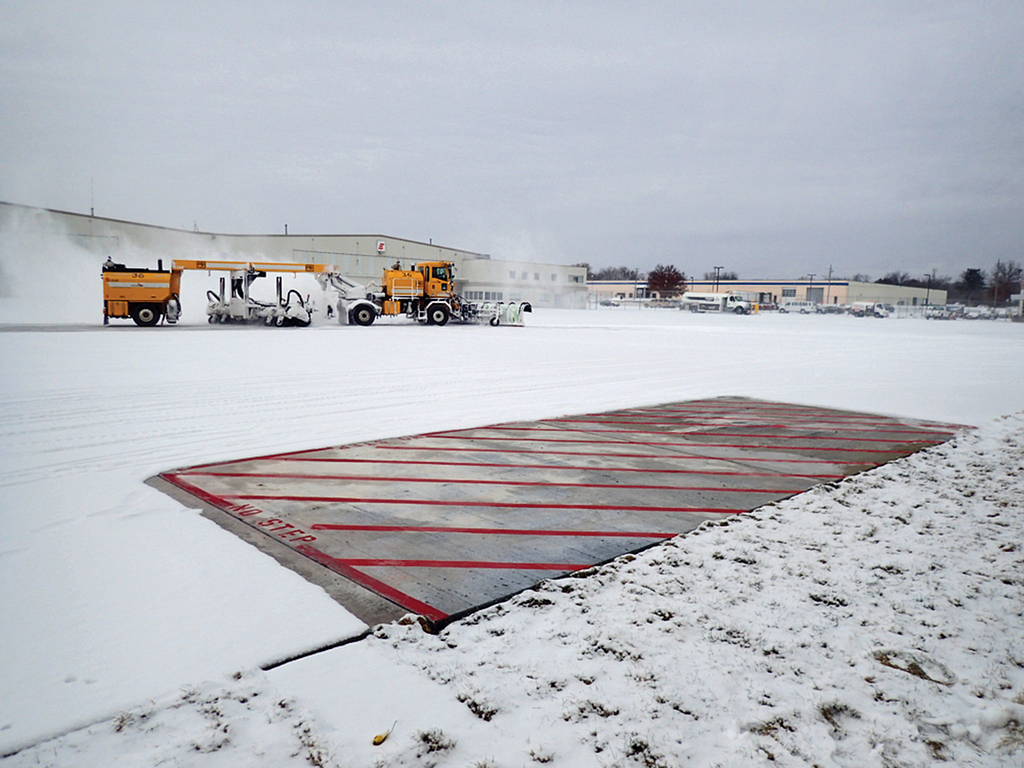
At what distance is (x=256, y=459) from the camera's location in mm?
6148

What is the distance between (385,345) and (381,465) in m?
12.9

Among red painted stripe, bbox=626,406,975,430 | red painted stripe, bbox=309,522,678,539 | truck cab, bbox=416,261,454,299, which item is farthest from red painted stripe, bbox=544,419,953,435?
truck cab, bbox=416,261,454,299

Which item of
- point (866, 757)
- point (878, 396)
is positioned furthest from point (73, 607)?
point (878, 396)

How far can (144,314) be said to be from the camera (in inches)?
920

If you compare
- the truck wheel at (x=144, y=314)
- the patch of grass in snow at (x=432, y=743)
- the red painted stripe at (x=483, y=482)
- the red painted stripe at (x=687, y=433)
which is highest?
the truck wheel at (x=144, y=314)

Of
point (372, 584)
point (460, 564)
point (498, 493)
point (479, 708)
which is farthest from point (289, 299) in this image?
point (479, 708)

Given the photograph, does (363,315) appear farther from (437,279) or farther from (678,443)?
(678,443)

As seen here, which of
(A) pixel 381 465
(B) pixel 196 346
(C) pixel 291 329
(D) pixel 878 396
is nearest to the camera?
(A) pixel 381 465

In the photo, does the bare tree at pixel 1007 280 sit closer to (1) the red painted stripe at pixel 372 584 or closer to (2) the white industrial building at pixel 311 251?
(2) the white industrial building at pixel 311 251

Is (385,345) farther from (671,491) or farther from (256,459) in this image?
(671,491)

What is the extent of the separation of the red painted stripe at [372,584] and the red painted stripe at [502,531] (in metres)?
0.41

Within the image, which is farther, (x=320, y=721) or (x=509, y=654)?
(x=509, y=654)

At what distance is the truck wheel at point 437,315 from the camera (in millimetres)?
28344

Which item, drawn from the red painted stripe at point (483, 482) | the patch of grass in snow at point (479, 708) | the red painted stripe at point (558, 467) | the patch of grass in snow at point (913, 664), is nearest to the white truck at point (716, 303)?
the red painted stripe at point (558, 467)
